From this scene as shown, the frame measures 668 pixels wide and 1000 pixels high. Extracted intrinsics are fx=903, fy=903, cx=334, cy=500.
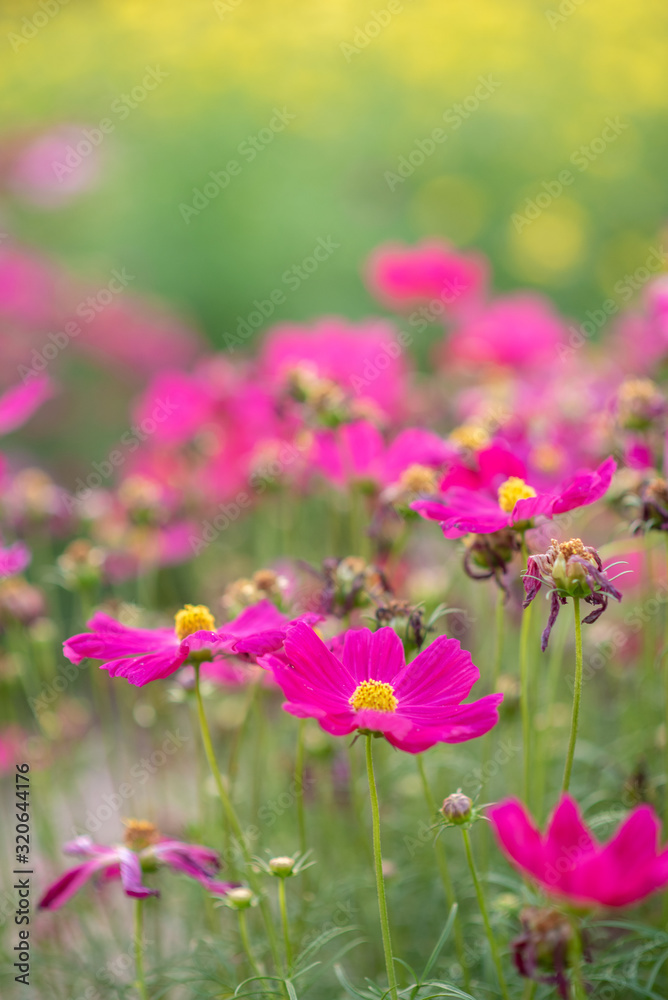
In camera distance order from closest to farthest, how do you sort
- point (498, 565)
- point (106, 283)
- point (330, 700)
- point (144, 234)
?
point (330, 700), point (498, 565), point (106, 283), point (144, 234)

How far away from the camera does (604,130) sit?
3.17 metres

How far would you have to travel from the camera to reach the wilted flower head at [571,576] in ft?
1.78

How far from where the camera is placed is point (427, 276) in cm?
161

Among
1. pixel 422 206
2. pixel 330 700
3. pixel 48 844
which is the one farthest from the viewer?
pixel 422 206

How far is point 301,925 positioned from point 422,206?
2.65 m

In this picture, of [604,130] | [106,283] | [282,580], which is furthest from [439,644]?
[604,130]

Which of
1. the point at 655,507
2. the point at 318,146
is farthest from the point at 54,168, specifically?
the point at 655,507

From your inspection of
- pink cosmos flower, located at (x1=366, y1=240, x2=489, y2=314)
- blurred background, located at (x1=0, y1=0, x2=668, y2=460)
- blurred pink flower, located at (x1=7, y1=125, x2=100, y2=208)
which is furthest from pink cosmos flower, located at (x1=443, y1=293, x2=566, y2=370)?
blurred pink flower, located at (x1=7, y1=125, x2=100, y2=208)

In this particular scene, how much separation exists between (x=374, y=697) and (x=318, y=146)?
3.02m

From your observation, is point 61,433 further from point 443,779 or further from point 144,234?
point 443,779

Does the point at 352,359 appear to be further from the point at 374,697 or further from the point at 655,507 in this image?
the point at 374,697

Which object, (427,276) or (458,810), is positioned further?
(427,276)

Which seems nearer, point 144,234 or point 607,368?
point 607,368

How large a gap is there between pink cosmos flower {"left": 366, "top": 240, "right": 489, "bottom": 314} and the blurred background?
100 centimetres
